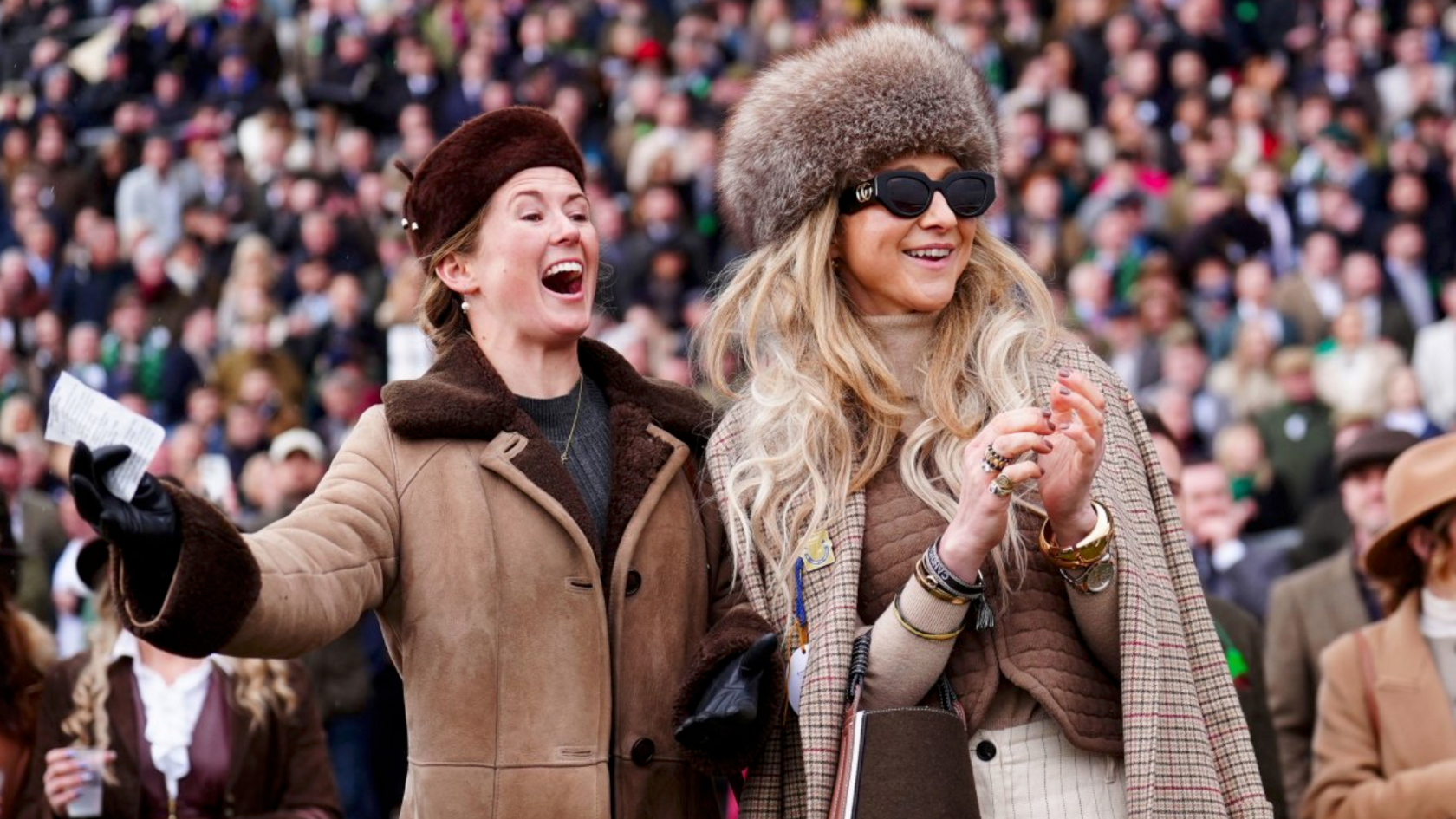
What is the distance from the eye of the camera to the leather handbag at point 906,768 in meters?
4.17

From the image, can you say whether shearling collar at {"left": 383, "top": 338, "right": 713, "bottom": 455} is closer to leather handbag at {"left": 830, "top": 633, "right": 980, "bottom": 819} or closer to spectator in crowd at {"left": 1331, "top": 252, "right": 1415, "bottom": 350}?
leather handbag at {"left": 830, "top": 633, "right": 980, "bottom": 819}

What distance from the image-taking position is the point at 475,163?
4715 mm

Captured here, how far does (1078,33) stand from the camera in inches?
725

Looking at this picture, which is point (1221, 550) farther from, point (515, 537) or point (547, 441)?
point (515, 537)

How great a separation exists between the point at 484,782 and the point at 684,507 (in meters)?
0.74

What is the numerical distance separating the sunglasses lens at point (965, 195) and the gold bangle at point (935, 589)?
800mm

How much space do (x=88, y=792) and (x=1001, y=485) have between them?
11.0 feet

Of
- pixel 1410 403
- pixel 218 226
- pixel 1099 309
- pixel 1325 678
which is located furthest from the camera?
pixel 218 226

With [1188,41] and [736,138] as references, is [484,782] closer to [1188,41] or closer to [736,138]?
[736,138]

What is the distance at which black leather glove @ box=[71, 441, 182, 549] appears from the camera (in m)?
3.60

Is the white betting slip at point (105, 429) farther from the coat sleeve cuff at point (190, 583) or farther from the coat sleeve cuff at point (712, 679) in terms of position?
the coat sleeve cuff at point (712, 679)

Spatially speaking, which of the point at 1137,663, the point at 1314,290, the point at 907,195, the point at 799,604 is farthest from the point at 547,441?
the point at 1314,290

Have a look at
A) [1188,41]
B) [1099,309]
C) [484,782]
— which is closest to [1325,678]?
[484,782]

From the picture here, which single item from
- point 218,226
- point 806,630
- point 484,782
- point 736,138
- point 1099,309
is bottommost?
point 484,782
